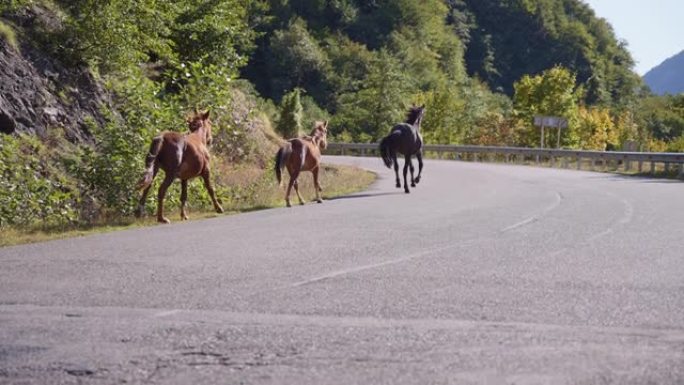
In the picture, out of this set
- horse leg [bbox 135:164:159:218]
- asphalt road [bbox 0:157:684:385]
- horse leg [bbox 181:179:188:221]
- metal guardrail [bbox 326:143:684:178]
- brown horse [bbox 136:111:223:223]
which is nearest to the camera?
asphalt road [bbox 0:157:684:385]

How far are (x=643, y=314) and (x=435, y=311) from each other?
155cm

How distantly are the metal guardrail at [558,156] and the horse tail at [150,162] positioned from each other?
25.6 m

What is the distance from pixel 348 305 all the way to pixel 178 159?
8808 mm

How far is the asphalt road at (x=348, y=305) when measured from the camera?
17.7 feet

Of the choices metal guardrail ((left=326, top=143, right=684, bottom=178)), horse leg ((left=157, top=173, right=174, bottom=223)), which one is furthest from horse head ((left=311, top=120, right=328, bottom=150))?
metal guardrail ((left=326, top=143, right=684, bottom=178))

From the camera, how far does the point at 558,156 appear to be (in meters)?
48.4

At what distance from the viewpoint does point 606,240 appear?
12.4m

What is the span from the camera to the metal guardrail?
127ft

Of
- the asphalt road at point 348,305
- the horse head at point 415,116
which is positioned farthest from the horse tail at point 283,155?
the horse head at point 415,116

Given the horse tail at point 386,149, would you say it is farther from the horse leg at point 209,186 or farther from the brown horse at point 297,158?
the horse leg at point 209,186

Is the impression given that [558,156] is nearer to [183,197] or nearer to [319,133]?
[319,133]

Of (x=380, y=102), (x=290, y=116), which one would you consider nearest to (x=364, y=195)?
(x=290, y=116)

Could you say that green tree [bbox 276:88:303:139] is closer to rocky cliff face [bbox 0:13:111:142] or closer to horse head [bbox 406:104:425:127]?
horse head [bbox 406:104:425:127]

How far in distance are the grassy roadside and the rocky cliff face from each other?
332 centimetres
